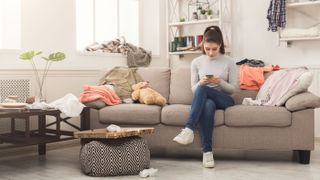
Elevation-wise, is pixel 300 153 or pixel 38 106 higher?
pixel 38 106

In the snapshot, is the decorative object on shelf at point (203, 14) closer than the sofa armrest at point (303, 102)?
No

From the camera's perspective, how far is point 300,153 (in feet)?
11.4

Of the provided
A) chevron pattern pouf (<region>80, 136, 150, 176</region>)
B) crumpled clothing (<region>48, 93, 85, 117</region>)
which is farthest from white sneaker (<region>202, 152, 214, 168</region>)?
crumpled clothing (<region>48, 93, 85, 117</region>)

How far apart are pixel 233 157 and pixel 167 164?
653mm

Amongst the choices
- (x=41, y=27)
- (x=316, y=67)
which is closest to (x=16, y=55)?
(x=41, y=27)

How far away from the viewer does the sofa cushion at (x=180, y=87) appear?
408 centimetres

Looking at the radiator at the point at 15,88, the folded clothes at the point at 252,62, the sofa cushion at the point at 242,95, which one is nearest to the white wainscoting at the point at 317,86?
the folded clothes at the point at 252,62

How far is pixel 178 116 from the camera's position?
11.6 feet

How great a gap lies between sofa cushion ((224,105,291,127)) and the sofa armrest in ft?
0.19

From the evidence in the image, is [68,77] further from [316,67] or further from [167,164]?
[316,67]

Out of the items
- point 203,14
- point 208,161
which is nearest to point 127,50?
point 203,14

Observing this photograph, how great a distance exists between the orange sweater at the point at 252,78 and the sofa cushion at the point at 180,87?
516 mm

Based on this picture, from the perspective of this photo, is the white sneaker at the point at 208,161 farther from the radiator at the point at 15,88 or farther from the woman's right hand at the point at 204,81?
the radiator at the point at 15,88

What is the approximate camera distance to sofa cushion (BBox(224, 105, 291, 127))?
11.2 feet
